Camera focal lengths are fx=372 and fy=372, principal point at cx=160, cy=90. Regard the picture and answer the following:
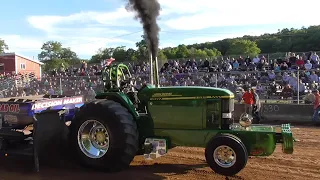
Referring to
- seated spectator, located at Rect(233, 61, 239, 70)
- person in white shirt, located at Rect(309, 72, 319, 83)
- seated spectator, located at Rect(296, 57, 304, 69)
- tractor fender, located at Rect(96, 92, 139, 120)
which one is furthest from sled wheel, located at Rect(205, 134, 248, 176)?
seated spectator, located at Rect(233, 61, 239, 70)

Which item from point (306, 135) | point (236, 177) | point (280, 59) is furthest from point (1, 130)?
point (280, 59)

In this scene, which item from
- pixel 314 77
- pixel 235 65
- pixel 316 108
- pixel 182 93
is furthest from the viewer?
pixel 235 65

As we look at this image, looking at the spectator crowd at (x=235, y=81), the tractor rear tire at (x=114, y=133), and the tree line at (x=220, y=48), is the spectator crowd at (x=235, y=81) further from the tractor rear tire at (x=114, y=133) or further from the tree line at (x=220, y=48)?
the tree line at (x=220, y=48)

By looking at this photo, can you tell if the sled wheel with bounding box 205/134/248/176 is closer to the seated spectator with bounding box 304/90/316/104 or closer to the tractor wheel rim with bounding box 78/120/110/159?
the tractor wheel rim with bounding box 78/120/110/159

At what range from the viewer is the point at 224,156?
17.4 feet

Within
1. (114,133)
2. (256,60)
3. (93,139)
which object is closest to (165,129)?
(114,133)

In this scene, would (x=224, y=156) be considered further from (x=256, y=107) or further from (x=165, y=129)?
(x=256, y=107)

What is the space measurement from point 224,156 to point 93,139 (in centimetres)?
214

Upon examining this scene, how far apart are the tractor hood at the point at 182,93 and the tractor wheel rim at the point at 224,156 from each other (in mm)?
807

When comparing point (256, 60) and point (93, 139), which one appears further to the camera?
point (256, 60)

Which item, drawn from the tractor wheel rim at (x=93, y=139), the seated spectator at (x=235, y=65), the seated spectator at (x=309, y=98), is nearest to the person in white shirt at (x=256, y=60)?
the seated spectator at (x=235, y=65)

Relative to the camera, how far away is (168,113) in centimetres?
586

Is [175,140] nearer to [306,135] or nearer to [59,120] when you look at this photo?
[59,120]

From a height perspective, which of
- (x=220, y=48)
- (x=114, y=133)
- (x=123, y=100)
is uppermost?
(x=220, y=48)
